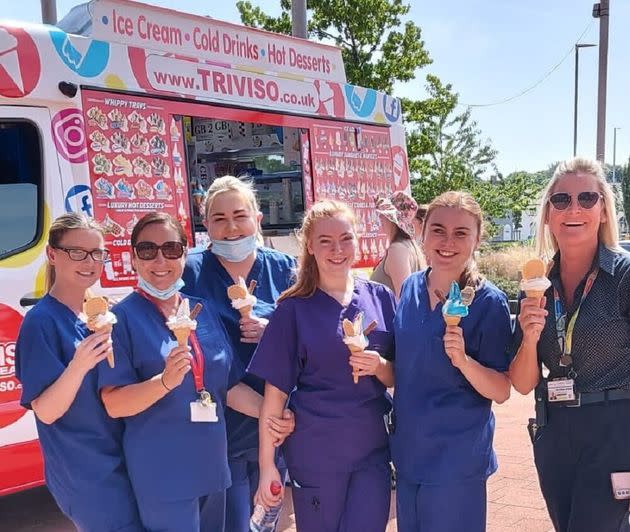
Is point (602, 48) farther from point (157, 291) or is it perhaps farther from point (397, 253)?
point (157, 291)

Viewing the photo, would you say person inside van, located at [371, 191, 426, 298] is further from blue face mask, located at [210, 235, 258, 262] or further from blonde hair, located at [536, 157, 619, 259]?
blonde hair, located at [536, 157, 619, 259]

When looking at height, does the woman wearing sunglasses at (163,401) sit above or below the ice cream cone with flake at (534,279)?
below

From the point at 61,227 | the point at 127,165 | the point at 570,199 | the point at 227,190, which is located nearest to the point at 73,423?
the point at 61,227

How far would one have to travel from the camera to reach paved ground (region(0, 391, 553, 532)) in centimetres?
427

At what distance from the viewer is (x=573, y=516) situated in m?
2.67

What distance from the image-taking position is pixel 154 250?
2.74 metres

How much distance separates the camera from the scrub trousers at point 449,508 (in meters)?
2.62

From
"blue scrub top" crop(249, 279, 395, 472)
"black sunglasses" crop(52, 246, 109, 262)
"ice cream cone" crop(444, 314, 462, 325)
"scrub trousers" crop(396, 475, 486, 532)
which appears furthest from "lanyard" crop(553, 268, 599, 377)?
"black sunglasses" crop(52, 246, 109, 262)

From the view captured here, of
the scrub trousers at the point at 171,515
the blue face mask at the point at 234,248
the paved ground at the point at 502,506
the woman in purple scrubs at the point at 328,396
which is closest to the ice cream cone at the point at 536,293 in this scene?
the woman in purple scrubs at the point at 328,396

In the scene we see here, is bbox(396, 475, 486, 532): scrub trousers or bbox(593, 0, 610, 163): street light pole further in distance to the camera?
bbox(593, 0, 610, 163): street light pole

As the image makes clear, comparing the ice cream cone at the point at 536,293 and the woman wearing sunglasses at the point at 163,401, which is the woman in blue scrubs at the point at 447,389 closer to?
the ice cream cone at the point at 536,293

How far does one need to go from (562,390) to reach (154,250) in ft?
5.17

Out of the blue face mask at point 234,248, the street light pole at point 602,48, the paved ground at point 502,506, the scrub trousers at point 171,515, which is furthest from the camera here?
the street light pole at point 602,48

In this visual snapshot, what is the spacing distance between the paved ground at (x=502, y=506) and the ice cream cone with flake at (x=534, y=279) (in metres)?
2.09
